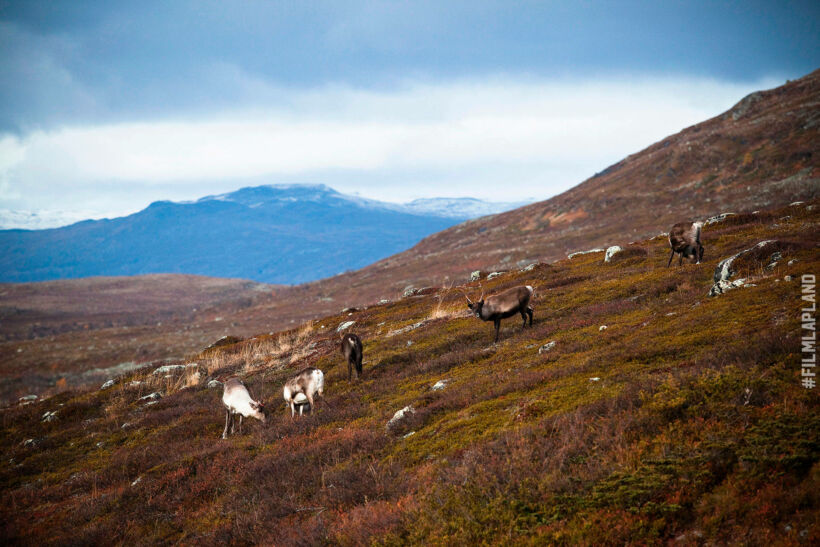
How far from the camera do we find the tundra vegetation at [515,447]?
199 inches

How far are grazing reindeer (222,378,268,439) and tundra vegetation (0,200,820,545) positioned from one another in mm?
491

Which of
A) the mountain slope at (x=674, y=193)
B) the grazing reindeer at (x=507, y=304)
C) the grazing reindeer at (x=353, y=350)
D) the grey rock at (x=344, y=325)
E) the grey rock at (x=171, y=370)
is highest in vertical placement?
the mountain slope at (x=674, y=193)

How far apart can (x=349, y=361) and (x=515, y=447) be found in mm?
10283

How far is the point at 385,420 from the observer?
11281mm

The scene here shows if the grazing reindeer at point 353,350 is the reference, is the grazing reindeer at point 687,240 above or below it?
above

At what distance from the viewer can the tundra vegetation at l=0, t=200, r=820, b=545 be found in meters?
5.06

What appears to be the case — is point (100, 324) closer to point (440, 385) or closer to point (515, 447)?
point (440, 385)

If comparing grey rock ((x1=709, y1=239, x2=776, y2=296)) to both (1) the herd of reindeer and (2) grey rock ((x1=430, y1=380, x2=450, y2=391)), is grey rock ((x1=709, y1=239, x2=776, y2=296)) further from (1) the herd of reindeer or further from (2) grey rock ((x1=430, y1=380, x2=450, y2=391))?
(2) grey rock ((x1=430, y1=380, x2=450, y2=391))

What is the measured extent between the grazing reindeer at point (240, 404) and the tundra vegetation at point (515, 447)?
0.49 meters

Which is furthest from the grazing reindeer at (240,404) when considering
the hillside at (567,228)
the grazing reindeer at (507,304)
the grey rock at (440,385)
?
the hillside at (567,228)

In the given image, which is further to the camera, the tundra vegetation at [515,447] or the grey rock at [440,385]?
the grey rock at [440,385]

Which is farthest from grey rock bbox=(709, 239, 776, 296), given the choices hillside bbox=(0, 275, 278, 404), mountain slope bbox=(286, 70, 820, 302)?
hillside bbox=(0, 275, 278, 404)

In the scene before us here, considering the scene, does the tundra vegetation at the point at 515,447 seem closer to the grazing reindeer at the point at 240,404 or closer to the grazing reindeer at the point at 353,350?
the grazing reindeer at the point at 240,404

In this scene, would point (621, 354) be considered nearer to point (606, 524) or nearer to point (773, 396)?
point (773, 396)
